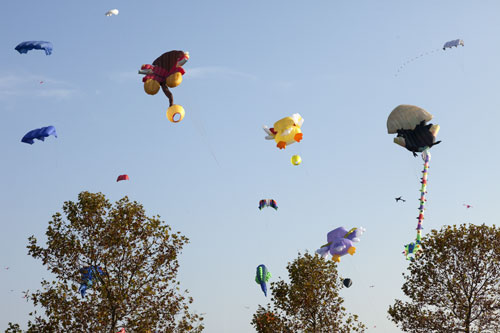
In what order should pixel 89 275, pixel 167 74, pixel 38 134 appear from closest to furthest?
pixel 89 275
pixel 167 74
pixel 38 134

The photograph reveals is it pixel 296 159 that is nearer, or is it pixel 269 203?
pixel 296 159

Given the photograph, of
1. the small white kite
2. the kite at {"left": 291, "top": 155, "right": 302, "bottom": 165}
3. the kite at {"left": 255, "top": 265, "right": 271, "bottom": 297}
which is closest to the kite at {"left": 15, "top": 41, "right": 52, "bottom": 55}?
the small white kite

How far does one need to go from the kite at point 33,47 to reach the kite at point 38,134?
4.53 meters

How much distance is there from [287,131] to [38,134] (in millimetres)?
15032

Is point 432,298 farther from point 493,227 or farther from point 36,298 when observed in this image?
point 36,298

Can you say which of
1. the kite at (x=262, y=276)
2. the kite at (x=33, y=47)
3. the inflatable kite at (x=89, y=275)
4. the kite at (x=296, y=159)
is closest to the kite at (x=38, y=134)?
the kite at (x=33, y=47)

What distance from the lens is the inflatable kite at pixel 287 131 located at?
3912cm

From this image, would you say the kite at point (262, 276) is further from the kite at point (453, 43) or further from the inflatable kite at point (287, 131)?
the kite at point (453, 43)

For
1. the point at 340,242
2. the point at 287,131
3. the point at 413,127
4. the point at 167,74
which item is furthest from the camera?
the point at 413,127

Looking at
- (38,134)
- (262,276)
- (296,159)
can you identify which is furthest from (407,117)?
(38,134)

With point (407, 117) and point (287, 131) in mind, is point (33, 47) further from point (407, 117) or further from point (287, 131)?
point (407, 117)

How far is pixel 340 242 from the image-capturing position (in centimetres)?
4375

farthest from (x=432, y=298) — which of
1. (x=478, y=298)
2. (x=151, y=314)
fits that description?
(x=151, y=314)

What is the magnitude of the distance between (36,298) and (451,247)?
75.0 feet
